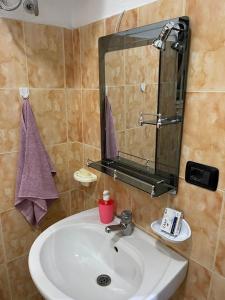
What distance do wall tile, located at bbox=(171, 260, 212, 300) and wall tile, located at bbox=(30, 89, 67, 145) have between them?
3.11 feet

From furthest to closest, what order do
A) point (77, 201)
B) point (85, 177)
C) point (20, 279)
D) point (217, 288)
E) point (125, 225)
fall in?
point (77, 201)
point (20, 279)
point (85, 177)
point (125, 225)
point (217, 288)

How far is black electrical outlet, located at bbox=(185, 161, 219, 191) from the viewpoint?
0.77 metres

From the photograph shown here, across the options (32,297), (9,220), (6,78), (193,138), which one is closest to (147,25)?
(193,138)

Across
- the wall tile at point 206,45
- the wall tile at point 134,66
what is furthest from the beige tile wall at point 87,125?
the wall tile at point 134,66

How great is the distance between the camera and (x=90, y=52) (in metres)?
1.19

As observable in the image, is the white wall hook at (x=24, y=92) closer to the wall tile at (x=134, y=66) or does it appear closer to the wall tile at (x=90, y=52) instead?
the wall tile at (x=90, y=52)

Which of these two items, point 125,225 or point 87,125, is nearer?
point 125,225

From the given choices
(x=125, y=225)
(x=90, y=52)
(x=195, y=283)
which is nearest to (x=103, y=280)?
(x=125, y=225)

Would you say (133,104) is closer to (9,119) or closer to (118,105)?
(118,105)

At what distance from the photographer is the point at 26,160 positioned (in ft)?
3.95

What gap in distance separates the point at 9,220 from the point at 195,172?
103 cm

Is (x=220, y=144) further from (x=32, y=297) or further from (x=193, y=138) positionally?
(x=32, y=297)

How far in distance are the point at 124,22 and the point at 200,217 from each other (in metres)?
0.86

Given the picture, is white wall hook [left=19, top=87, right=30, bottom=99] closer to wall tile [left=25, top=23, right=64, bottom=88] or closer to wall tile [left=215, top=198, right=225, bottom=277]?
wall tile [left=25, top=23, right=64, bottom=88]
